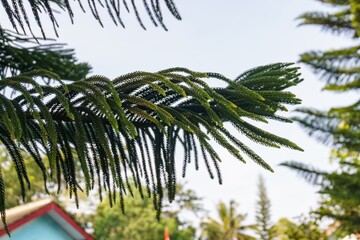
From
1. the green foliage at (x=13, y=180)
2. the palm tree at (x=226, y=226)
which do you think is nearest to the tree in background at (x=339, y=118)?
the green foliage at (x=13, y=180)

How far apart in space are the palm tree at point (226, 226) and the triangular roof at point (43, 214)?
30.9 metres

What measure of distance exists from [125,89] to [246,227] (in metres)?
43.0

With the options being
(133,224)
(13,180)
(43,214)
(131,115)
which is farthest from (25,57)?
(133,224)

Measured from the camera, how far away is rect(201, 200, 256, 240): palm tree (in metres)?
42.2

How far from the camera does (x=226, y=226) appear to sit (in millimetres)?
42469

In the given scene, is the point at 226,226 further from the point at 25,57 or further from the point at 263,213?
the point at 25,57

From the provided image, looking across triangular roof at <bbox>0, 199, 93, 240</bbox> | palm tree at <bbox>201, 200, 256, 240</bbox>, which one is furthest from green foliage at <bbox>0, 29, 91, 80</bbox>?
palm tree at <bbox>201, 200, 256, 240</bbox>

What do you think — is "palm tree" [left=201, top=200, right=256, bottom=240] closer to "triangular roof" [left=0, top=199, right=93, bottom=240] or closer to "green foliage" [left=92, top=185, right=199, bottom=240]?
"green foliage" [left=92, top=185, right=199, bottom=240]

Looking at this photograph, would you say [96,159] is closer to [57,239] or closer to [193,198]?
[57,239]

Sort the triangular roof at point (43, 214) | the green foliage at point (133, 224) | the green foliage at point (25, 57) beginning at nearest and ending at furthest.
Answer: the green foliage at point (25, 57) → the triangular roof at point (43, 214) → the green foliage at point (133, 224)

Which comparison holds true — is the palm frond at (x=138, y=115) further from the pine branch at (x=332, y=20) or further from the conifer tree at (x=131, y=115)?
the pine branch at (x=332, y=20)

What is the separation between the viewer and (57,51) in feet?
12.6

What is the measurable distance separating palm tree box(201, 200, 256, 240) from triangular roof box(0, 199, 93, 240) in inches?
1218

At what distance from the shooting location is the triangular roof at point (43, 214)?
31.0ft
